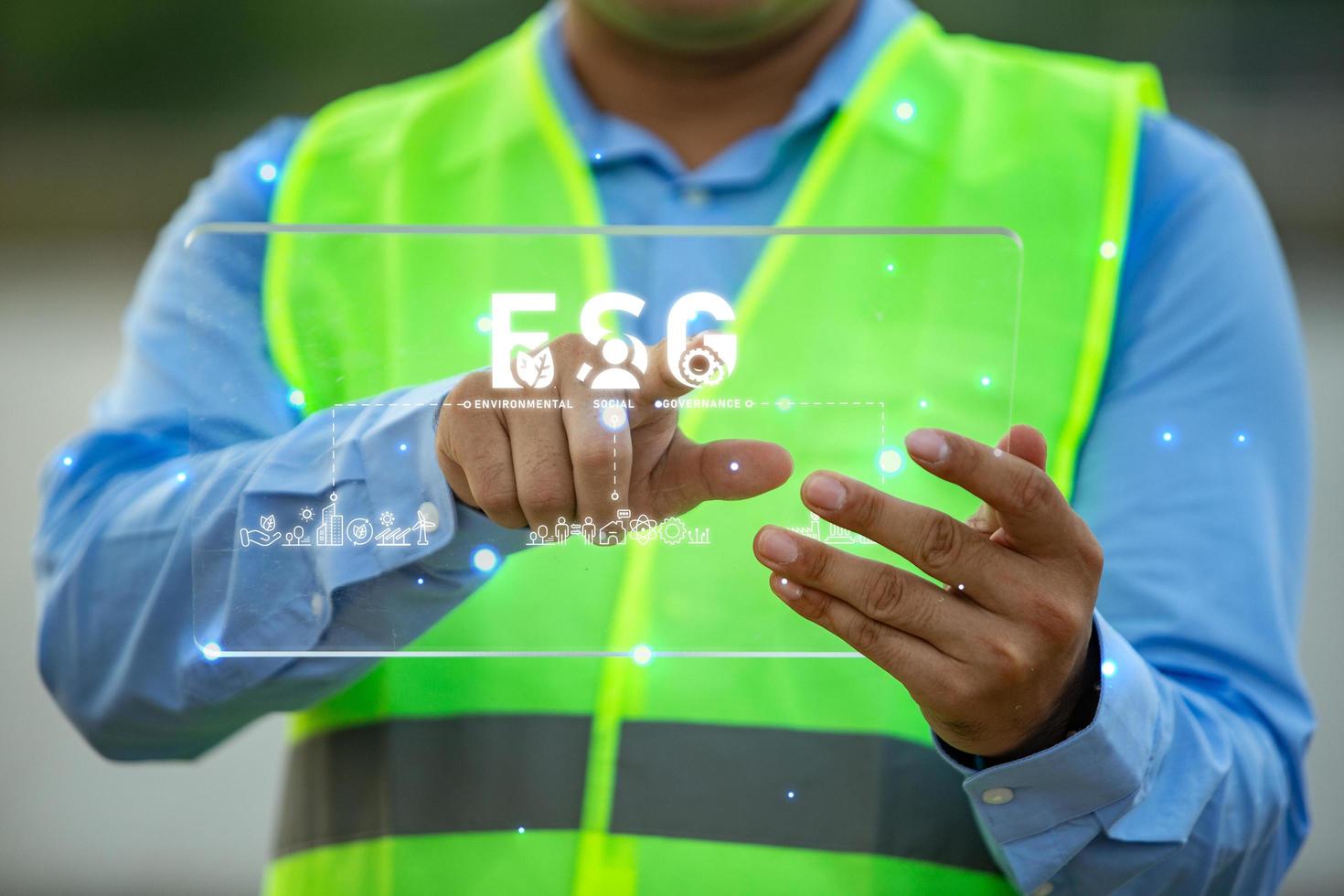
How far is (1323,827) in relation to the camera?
89cm

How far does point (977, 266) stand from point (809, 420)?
65mm

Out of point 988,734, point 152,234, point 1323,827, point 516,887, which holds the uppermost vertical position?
point 988,734

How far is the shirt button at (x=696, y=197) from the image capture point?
1.38 ft

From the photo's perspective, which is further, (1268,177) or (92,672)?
(1268,177)

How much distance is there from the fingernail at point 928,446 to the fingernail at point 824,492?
0.02 meters

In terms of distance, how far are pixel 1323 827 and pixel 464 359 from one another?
884 millimetres

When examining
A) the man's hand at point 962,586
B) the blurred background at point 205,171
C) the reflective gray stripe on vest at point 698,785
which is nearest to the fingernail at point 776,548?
→ the man's hand at point 962,586

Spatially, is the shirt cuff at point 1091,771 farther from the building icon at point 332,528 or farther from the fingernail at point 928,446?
the building icon at point 332,528

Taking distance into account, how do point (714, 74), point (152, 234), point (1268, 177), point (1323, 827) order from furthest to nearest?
point (152, 234), point (1268, 177), point (1323, 827), point (714, 74)

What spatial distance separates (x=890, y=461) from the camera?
322 millimetres

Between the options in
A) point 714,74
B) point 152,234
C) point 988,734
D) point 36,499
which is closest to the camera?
point 988,734

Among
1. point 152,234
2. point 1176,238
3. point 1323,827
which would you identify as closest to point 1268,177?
point 1323,827

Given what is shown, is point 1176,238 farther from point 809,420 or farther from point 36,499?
point 36,499

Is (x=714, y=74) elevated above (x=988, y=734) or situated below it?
above
